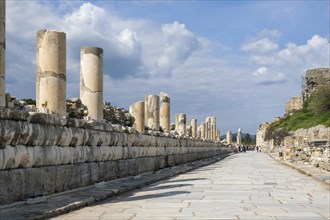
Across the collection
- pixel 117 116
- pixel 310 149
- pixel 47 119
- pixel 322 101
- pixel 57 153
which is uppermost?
pixel 322 101

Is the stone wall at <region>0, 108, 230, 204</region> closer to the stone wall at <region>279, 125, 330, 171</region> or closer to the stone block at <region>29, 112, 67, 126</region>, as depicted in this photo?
the stone block at <region>29, 112, 67, 126</region>

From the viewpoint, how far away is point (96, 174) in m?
10.6

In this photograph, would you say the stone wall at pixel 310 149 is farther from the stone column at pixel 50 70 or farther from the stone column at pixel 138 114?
the stone column at pixel 50 70

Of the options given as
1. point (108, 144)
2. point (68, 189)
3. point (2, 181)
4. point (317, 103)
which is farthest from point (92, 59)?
point (317, 103)

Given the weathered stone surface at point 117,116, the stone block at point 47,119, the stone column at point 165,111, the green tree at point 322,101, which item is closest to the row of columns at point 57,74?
the stone block at point 47,119

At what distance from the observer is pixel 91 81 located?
12.1m

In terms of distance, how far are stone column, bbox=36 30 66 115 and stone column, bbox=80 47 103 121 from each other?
2.17 m

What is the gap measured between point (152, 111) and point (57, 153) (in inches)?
503

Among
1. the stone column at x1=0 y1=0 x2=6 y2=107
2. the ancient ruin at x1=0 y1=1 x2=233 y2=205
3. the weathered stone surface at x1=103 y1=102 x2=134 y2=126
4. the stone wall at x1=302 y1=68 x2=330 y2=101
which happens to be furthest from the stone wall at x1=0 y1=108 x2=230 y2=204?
the stone wall at x1=302 y1=68 x2=330 y2=101

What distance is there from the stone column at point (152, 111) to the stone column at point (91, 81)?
8883 mm

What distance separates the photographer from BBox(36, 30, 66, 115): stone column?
9.72m

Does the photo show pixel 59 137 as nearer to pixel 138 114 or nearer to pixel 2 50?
pixel 2 50

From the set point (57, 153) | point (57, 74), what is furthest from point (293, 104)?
point (57, 153)

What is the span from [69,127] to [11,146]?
88.1 inches
